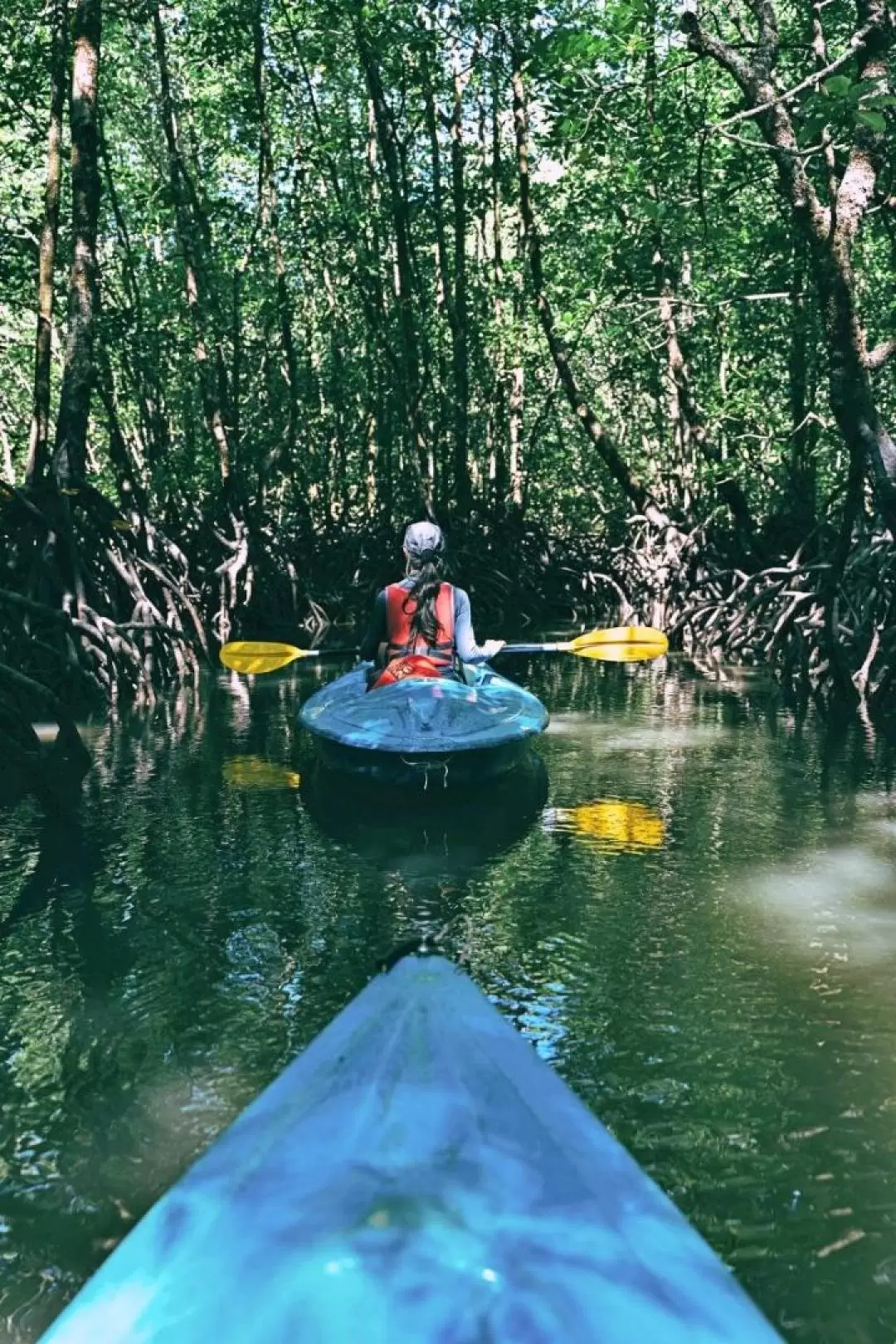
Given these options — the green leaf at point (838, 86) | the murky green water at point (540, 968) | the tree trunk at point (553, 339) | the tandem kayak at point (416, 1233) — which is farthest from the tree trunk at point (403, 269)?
the tandem kayak at point (416, 1233)

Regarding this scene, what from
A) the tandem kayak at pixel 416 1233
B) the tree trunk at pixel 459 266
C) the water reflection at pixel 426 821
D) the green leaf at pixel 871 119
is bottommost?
the water reflection at pixel 426 821

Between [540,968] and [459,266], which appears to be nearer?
[540,968]

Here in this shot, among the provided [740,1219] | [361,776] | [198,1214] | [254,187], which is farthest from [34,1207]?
[254,187]

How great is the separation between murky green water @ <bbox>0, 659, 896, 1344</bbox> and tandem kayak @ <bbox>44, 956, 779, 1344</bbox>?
2.38 ft

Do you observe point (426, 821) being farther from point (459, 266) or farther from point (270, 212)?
point (270, 212)

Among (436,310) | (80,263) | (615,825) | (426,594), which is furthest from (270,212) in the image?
(615,825)

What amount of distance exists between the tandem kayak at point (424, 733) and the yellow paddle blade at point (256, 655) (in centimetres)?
196

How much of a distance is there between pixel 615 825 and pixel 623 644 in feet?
9.11

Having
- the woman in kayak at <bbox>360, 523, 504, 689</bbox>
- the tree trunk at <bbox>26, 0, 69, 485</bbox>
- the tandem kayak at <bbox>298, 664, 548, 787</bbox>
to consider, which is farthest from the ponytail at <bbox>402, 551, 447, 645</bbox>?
the tree trunk at <bbox>26, 0, 69, 485</bbox>

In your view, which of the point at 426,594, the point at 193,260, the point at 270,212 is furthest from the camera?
the point at 270,212

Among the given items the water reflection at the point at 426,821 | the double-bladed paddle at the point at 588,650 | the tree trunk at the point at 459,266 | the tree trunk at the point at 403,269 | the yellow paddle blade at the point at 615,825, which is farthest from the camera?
the tree trunk at the point at 459,266

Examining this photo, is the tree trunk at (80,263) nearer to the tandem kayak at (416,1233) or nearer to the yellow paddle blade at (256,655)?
the yellow paddle blade at (256,655)

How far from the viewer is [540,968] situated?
154 inches

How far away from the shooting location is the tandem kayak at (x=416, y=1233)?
1.42 metres
